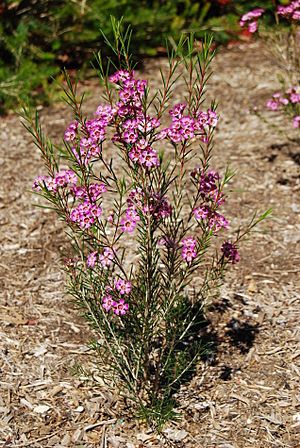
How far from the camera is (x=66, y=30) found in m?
6.68

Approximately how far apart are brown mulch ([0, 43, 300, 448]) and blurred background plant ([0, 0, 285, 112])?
1379 mm

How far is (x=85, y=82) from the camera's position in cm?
675

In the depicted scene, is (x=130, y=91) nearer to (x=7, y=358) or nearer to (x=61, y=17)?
(x=7, y=358)

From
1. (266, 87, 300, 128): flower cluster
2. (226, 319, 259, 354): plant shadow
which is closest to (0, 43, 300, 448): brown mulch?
(226, 319, 259, 354): plant shadow

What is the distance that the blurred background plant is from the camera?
6223mm

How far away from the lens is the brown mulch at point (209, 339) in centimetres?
299

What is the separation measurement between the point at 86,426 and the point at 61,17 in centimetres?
465

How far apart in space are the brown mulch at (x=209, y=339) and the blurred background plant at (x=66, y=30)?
1379mm

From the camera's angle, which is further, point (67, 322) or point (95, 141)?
point (67, 322)

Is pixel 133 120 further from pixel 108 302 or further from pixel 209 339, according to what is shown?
pixel 209 339

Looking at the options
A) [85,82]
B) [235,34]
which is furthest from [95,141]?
[235,34]

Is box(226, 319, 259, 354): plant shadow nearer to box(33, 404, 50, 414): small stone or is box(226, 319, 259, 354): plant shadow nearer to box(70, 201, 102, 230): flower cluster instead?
box(33, 404, 50, 414): small stone

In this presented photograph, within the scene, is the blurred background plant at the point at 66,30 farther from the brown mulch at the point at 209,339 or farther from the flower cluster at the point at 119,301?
the flower cluster at the point at 119,301

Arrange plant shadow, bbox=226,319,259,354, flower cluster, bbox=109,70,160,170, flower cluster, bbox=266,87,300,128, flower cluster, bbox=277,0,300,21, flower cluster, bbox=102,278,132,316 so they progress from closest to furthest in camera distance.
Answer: flower cluster, bbox=109,70,160,170 → flower cluster, bbox=102,278,132,316 → plant shadow, bbox=226,319,259,354 → flower cluster, bbox=277,0,300,21 → flower cluster, bbox=266,87,300,128
